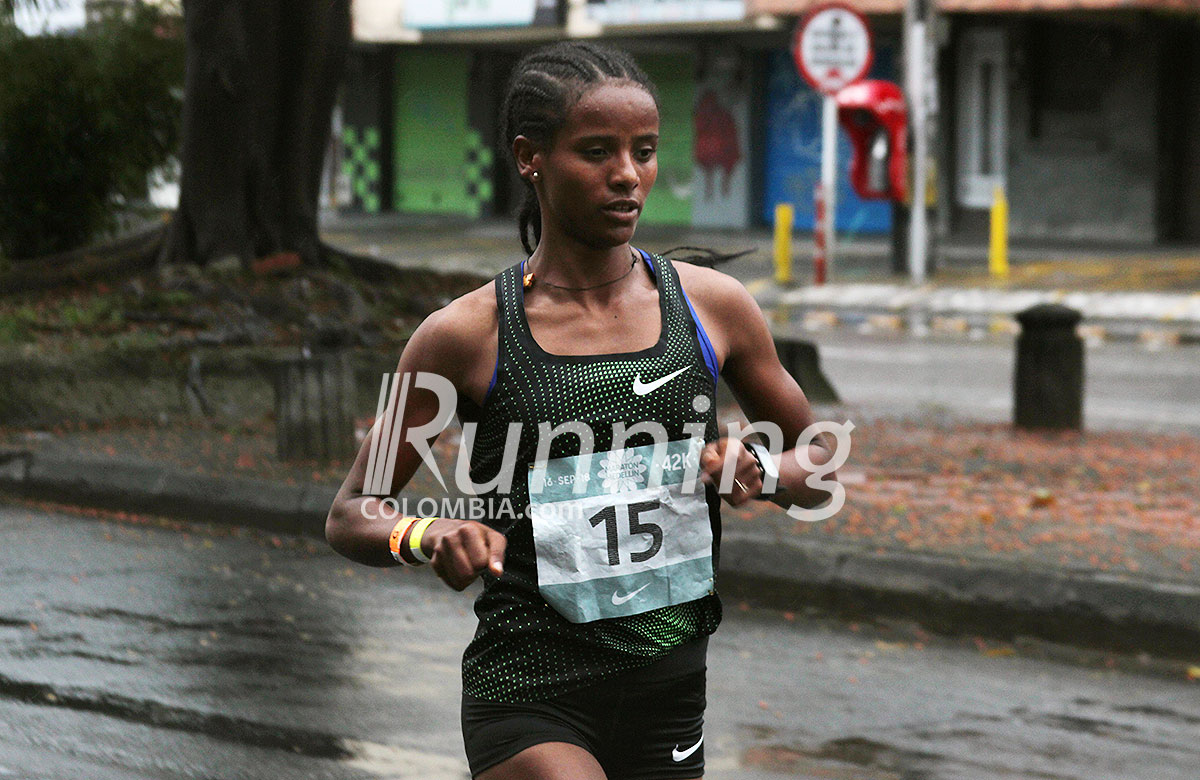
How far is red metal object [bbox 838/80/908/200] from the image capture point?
73.2ft

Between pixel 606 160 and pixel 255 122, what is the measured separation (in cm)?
1057

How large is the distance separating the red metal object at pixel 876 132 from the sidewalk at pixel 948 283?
114cm

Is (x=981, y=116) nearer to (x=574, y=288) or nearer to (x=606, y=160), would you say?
(x=574, y=288)

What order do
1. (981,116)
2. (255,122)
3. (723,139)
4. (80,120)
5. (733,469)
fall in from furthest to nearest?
1. (723,139)
2. (981,116)
3. (80,120)
4. (255,122)
5. (733,469)

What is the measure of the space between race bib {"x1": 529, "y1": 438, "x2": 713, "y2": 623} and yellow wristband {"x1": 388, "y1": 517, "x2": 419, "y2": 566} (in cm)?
19

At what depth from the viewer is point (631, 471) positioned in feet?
9.63

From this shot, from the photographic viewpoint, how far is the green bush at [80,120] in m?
14.7

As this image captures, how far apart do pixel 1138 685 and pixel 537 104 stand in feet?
13.4

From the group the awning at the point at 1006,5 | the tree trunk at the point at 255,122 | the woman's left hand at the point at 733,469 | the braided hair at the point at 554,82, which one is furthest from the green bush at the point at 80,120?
the woman's left hand at the point at 733,469

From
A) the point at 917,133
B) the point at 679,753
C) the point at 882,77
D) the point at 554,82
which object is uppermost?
the point at 882,77

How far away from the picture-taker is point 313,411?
32.6 feet

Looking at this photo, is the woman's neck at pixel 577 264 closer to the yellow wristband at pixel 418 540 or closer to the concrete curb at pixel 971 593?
the yellow wristband at pixel 418 540

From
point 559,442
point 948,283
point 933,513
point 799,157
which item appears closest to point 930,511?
point 933,513

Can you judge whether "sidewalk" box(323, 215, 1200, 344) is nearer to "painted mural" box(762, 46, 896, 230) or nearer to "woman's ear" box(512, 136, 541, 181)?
"painted mural" box(762, 46, 896, 230)
